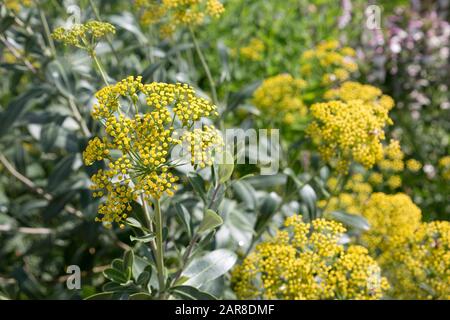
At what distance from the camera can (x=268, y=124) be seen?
3715mm

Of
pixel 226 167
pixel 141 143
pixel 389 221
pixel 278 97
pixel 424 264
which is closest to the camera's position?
pixel 141 143

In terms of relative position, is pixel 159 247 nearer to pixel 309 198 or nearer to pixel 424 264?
pixel 309 198

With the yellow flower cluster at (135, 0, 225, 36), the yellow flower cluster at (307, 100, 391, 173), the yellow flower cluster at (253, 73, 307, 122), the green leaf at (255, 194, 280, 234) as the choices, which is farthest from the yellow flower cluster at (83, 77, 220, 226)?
the yellow flower cluster at (253, 73, 307, 122)

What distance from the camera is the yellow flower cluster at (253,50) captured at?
4.16m

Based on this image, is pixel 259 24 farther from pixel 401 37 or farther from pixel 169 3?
pixel 169 3

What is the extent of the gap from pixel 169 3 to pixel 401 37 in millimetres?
2890

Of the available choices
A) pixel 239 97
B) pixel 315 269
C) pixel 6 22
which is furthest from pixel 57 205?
pixel 315 269

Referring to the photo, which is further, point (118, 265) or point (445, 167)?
point (445, 167)

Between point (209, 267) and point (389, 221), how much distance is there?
3.10 ft

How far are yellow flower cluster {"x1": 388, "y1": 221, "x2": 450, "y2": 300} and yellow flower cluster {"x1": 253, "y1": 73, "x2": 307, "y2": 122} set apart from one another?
123 cm

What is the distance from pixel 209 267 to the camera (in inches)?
87.4

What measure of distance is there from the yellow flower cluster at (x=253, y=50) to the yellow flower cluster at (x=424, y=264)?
199cm

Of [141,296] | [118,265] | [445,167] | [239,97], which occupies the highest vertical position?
[239,97]
